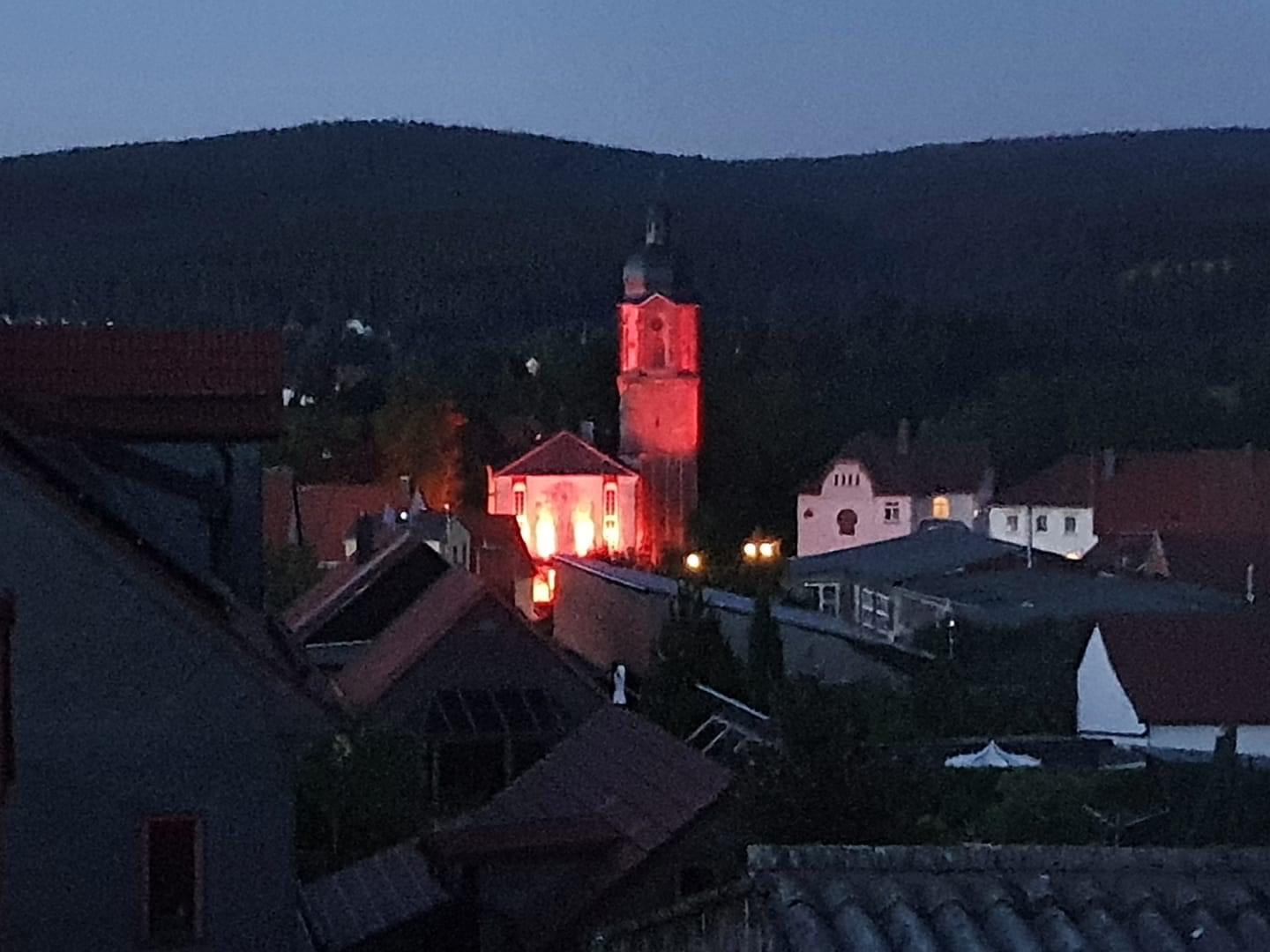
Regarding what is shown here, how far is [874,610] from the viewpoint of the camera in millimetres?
41000

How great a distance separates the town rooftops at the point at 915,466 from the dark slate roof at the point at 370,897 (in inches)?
2084

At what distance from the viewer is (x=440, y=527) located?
47.8m

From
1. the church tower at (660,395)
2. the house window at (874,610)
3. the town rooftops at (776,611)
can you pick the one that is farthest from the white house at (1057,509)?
the house window at (874,610)

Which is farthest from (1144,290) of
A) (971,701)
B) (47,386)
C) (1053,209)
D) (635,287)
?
(47,386)

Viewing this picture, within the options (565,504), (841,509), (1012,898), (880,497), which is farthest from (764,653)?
(880,497)

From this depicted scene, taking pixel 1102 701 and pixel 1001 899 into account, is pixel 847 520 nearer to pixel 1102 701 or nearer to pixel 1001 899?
pixel 1102 701

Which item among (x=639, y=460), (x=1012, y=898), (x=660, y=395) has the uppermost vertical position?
(x=1012, y=898)

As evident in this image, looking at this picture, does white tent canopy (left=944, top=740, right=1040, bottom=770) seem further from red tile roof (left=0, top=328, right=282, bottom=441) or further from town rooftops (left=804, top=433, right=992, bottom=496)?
town rooftops (left=804, top=433, right=992, bottom=496)

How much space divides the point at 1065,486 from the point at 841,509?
7.71 m

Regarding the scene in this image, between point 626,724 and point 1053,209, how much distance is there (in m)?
106

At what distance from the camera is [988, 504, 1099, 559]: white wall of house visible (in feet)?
208

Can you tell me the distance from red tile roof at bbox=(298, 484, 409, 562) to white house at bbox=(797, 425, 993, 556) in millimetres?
17677

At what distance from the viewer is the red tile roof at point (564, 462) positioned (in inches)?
2584

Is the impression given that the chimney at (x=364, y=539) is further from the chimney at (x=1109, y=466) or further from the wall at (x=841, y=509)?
the chimney at (x=1109, y=466)
